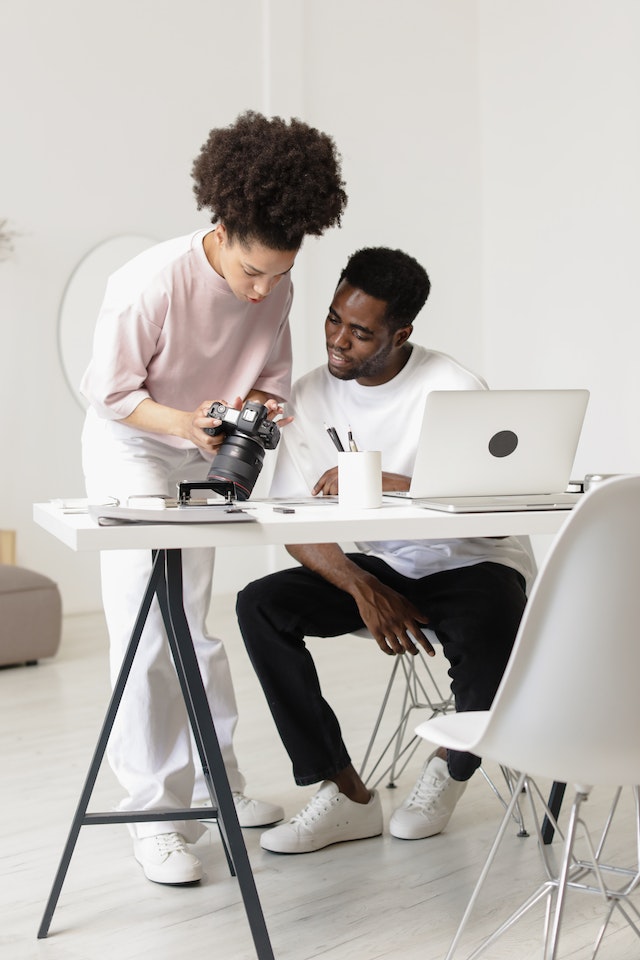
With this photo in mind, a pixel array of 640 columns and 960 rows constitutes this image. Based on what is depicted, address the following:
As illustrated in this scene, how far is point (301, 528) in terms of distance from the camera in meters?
1.44

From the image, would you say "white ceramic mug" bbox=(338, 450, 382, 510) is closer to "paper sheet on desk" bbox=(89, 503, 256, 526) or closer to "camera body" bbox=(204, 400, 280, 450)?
"camera body" bbox=(204, 400, 280, 450)

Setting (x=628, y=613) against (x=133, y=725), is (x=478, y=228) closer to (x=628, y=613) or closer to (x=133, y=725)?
(x=133, y=725)

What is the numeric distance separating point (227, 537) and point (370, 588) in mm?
707

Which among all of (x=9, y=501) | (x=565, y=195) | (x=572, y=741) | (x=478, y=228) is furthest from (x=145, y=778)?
(x=478, y=228)

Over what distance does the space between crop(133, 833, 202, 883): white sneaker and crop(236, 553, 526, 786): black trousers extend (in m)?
0.26

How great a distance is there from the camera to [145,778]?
1.98 meters

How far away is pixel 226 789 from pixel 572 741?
0.53m

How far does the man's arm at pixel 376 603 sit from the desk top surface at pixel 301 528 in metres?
0.46

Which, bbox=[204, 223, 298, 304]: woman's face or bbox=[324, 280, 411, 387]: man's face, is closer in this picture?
bbox=[204, 223, 298, 304]: woman's face

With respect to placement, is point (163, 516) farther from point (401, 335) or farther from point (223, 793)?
point (401, 335)

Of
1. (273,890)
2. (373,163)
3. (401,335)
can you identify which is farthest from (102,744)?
(373,163)

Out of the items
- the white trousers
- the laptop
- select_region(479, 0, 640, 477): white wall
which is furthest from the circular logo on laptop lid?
select_region(479, 0, 640, 477): white wall

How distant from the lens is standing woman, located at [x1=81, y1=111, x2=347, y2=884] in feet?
6.10

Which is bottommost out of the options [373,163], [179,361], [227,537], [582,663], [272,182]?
[582,663]
